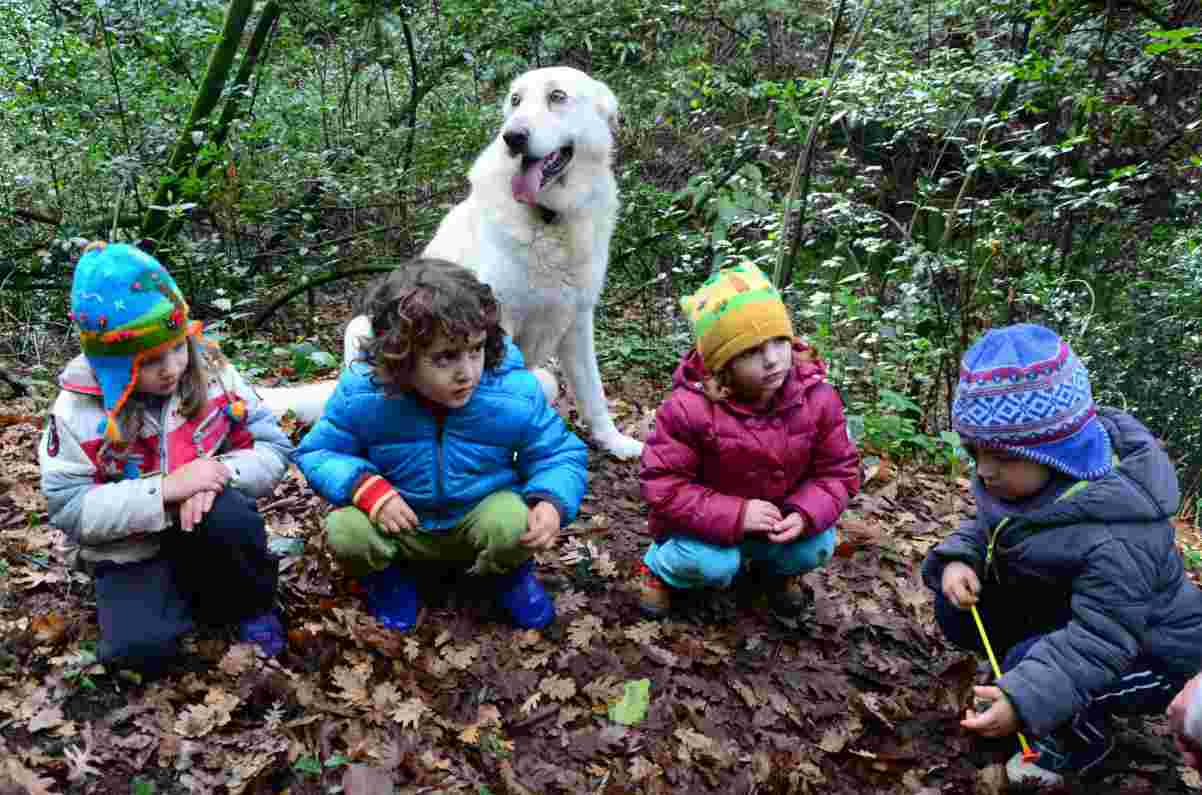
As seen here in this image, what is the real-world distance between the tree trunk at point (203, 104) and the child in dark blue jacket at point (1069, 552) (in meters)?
4.87

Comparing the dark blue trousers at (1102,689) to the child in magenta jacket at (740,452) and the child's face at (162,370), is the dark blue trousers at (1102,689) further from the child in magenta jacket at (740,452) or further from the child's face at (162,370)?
the child's face at (162,370)

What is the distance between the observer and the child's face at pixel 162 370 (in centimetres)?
238

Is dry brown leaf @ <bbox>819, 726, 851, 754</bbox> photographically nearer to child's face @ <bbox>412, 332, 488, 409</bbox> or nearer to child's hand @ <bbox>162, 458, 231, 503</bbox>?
child's face @ <bbox>412, 332, 488, 409</bbox>

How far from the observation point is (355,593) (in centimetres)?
295

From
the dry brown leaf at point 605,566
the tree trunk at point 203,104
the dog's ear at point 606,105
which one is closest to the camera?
the dry brown leaf at point 605,566

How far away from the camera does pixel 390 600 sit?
9.22ft

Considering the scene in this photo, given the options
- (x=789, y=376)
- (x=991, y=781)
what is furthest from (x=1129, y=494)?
(x=789, y=376)

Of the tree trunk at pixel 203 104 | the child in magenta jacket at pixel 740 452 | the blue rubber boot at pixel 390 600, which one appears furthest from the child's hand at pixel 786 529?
the tree trunk at pixel 203 104

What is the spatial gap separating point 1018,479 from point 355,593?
220 centimetres

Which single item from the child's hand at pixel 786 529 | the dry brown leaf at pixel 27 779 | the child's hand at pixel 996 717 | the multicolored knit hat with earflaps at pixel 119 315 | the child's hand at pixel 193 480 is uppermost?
the multicolored knit hat with earflaps at pixel 119 315

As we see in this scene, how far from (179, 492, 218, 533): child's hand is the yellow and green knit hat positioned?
160 cm

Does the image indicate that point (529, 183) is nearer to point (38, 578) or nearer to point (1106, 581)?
point (38, 578)

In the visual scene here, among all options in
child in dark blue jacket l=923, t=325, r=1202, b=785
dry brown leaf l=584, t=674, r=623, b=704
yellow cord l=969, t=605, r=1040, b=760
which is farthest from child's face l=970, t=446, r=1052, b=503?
dry brown leaf l=584, t=674, r=623, b=704

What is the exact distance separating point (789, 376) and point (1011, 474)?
2.62 ft
